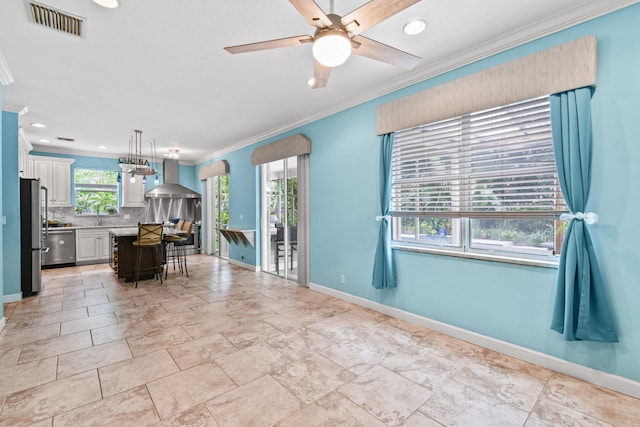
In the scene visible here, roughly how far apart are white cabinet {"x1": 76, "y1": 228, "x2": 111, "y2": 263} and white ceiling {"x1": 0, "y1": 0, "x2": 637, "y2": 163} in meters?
2.68

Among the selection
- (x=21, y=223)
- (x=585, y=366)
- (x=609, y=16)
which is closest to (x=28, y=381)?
(x=21, y=223)

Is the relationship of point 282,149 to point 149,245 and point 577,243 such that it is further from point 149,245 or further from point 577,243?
point 577,243

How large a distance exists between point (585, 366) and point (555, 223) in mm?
1085

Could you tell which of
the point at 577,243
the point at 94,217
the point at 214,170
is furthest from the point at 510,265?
the point at 94,217

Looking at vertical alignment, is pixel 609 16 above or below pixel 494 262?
above

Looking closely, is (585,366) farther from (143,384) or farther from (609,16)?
(143,384)

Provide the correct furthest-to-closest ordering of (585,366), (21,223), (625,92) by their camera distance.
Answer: (21,223) → (585,366) → (625,92)

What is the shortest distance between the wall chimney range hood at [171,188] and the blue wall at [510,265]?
4.75 m

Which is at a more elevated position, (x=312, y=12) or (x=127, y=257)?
(x=312, y=12)

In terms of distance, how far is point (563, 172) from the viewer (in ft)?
7.51

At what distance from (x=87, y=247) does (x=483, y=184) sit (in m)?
7.98

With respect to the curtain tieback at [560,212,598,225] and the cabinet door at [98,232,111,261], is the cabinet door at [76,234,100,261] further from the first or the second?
the curtain tieback at [560,212,598,225]

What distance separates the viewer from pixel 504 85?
8.46 ft

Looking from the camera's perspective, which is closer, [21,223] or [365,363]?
[365,363]
